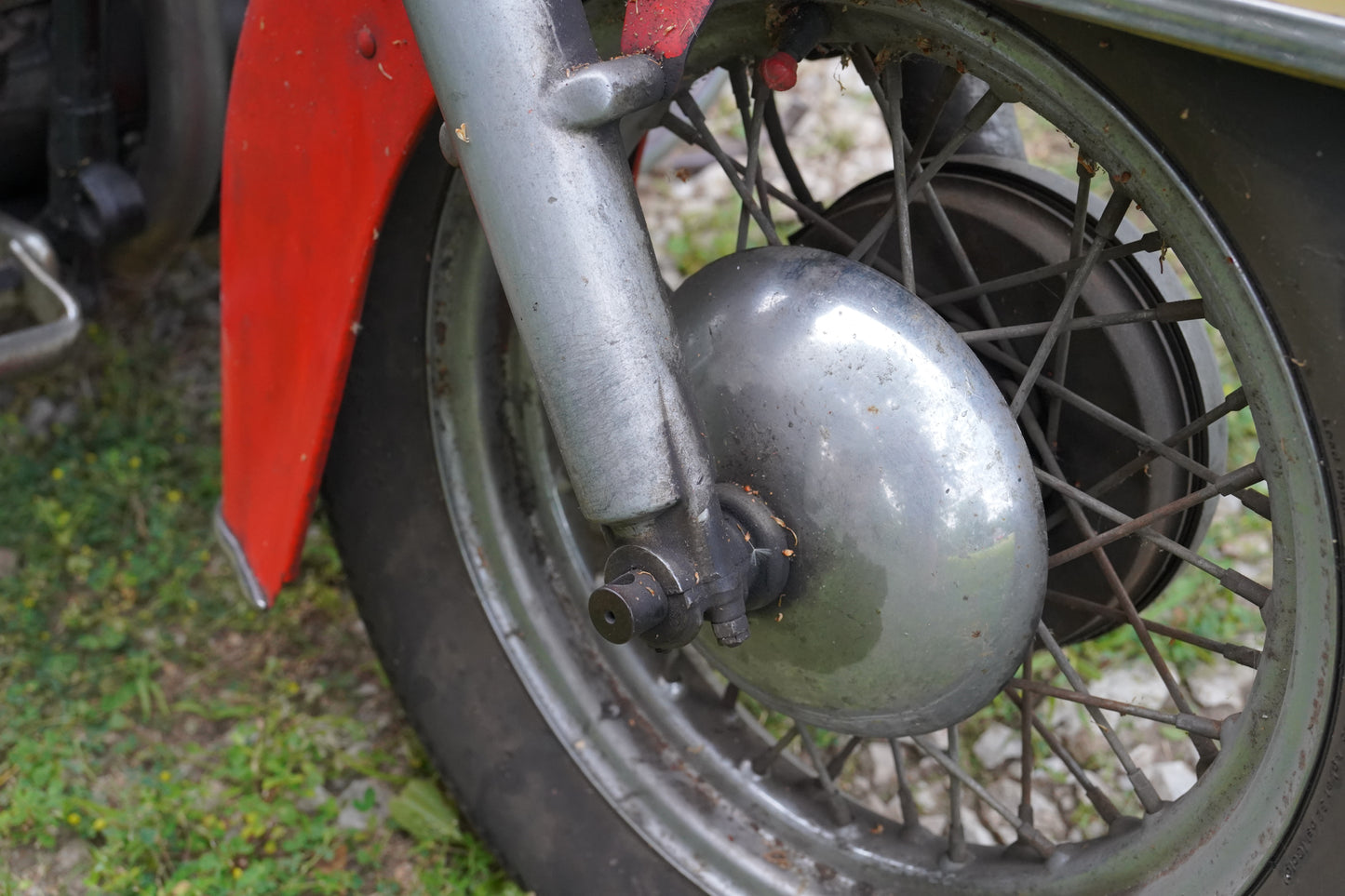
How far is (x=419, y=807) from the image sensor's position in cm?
161

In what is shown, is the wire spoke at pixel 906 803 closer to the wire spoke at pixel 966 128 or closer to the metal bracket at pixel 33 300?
the wire spoke at pixel 966 128

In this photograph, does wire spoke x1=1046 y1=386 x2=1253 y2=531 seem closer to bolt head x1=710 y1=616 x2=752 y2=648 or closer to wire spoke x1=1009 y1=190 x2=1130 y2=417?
wire spoke x1=1009 y1=190 x2=1130 y2=417

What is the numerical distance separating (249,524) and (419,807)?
440 millimetres

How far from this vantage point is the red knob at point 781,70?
1.07m

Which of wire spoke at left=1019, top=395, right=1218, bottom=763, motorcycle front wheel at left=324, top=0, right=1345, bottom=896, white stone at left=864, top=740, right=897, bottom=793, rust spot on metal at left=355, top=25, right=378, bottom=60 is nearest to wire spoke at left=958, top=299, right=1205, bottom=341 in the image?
motorcycle front wheel at left=324, top=0, right=1345, bottom=896

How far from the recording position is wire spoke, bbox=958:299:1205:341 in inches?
38.9

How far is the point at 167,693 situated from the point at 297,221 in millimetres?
882

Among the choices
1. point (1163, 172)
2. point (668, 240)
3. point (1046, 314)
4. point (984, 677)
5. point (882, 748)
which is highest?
point (1163, 172)

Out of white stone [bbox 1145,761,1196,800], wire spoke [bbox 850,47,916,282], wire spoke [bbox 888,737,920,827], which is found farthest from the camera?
white stone [bbox 1145,761,1196,800]

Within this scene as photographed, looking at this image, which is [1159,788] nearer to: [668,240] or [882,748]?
[882,748]

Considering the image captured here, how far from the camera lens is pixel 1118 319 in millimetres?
1036

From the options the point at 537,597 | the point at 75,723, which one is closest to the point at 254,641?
the point at 75,723

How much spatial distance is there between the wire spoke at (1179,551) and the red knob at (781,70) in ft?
1.34

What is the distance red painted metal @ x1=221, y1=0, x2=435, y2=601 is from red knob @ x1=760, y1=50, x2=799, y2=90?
0.30 meters
